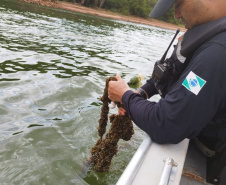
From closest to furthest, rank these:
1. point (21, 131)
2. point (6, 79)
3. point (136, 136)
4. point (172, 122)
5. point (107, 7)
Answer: point (172, 122), point (21, 131), point (136, 136), point (6, 79), point (107, 7)

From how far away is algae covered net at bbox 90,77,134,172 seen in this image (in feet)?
8.96

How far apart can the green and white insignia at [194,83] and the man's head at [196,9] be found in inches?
21.4

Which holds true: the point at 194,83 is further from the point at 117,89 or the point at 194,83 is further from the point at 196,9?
the point at 117,89

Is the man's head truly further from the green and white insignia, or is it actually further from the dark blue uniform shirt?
the green and white insignia

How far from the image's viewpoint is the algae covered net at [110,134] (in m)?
2.73

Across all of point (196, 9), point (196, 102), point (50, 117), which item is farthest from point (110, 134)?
point (50, 117)

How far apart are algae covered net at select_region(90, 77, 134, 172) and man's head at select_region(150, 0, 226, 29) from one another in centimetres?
94

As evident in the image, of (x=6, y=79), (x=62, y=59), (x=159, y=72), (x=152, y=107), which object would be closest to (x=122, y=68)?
(x=62, y=59)

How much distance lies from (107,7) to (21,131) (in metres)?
57.2

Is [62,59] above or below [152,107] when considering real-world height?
below

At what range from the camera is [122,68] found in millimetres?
8750

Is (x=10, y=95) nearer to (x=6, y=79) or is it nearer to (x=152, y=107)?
(x=6, y=79)

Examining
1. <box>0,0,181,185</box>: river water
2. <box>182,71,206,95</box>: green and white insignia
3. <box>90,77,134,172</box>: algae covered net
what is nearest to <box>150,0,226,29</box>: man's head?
<box>182,71,206,95</box>: green and white insignia

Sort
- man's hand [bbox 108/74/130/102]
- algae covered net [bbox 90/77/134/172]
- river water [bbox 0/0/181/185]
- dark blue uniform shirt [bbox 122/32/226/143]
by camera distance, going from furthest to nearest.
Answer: river water [bbox 0/0/181/185], algae covered net [bbox 90/77/134/172], man's hand [bbox 108/74/130/102], dark blue uniform shirt [bbox 122/32/226/143]
